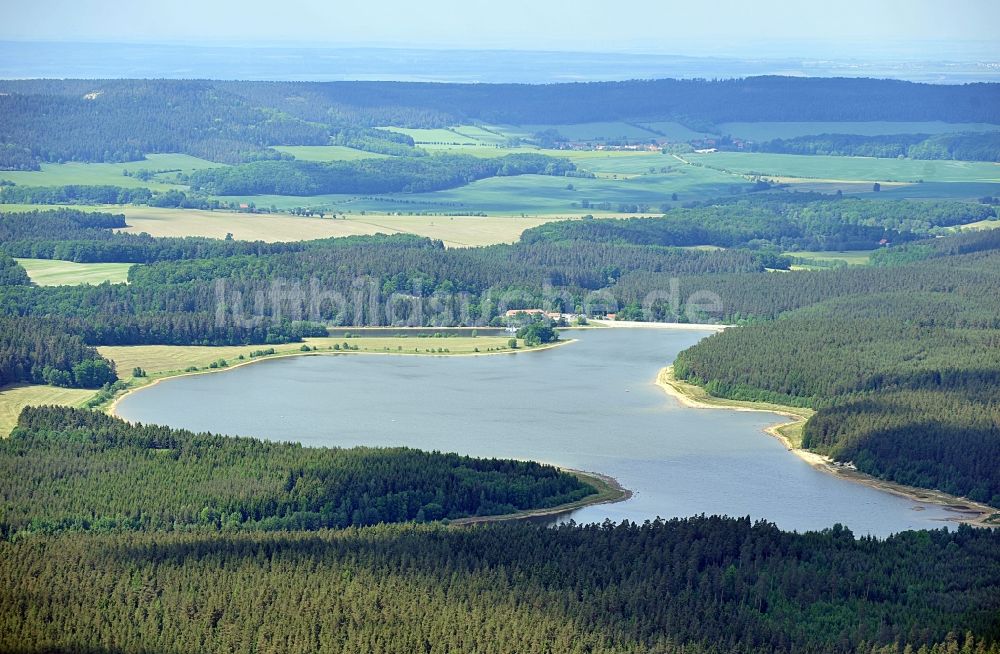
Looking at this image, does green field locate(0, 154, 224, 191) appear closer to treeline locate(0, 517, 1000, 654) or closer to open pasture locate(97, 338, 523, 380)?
open pasture locate(97, 338, 523, 380)

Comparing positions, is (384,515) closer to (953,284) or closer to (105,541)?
(105,541)

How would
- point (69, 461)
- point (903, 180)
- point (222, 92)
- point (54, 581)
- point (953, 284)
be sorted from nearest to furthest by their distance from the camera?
point (54, 581)
point (69, 461)
point (953, 284)
point (903, 180)
point (222, 92)

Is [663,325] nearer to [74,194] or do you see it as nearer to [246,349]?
[246,349]

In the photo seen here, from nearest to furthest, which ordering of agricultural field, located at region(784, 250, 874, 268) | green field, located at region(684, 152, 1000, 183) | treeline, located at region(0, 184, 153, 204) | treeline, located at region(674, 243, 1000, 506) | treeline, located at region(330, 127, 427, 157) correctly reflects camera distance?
treeline, located at region(674, 243, 1000, 506), agricultural field, located at region(784, 250, 874, 268), treeline, located at region(0, 184, 153, 204), green field, located at region(684, 152, 1000, 183), treeline, located at region(330, 127, 427, 157)

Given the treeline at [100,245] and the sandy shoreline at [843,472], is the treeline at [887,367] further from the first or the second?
the treeline at [100,245]

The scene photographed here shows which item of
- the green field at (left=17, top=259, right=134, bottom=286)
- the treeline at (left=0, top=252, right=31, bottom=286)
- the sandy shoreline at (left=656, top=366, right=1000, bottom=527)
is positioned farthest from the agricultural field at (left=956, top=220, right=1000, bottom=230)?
the sandy shoreline at (left=656, top=366, right=1000, bottom=527)

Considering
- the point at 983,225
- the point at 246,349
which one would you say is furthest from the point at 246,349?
the point at 983,225

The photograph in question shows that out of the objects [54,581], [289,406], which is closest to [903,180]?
[289,406]
